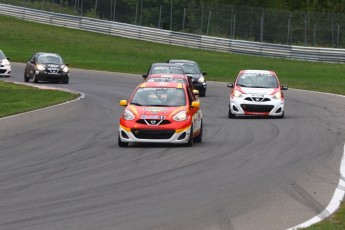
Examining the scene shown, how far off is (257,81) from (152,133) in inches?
439

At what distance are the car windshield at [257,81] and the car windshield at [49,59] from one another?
1681cm

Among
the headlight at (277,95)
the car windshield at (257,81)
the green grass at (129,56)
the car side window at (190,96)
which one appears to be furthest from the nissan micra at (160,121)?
the green grass at (129,56)

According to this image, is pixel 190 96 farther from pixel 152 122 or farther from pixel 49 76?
pixel 49 76

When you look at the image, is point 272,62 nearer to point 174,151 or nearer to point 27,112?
point 27,112

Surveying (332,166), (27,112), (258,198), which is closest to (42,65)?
(27,112)

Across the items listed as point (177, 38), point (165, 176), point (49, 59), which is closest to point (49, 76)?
point (49, 59)

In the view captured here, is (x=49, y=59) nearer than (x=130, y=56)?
Yes

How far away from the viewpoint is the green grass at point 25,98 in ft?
100

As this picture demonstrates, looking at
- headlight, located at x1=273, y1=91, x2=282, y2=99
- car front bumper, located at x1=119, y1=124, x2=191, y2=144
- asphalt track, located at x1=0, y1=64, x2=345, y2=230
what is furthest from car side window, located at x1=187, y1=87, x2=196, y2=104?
headlight, located at x1=273, y1=91, x2=282, y2=99

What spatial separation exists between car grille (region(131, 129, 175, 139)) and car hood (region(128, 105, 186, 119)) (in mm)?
334

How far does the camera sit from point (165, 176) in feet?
50.8

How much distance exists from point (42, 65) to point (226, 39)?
2361 cm

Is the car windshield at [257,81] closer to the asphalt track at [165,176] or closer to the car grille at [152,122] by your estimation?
the asphalt track at [165,176]

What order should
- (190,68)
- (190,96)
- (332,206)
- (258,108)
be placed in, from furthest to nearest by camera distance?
(190,68) < (258,108) < (190,96) < (332,206)
